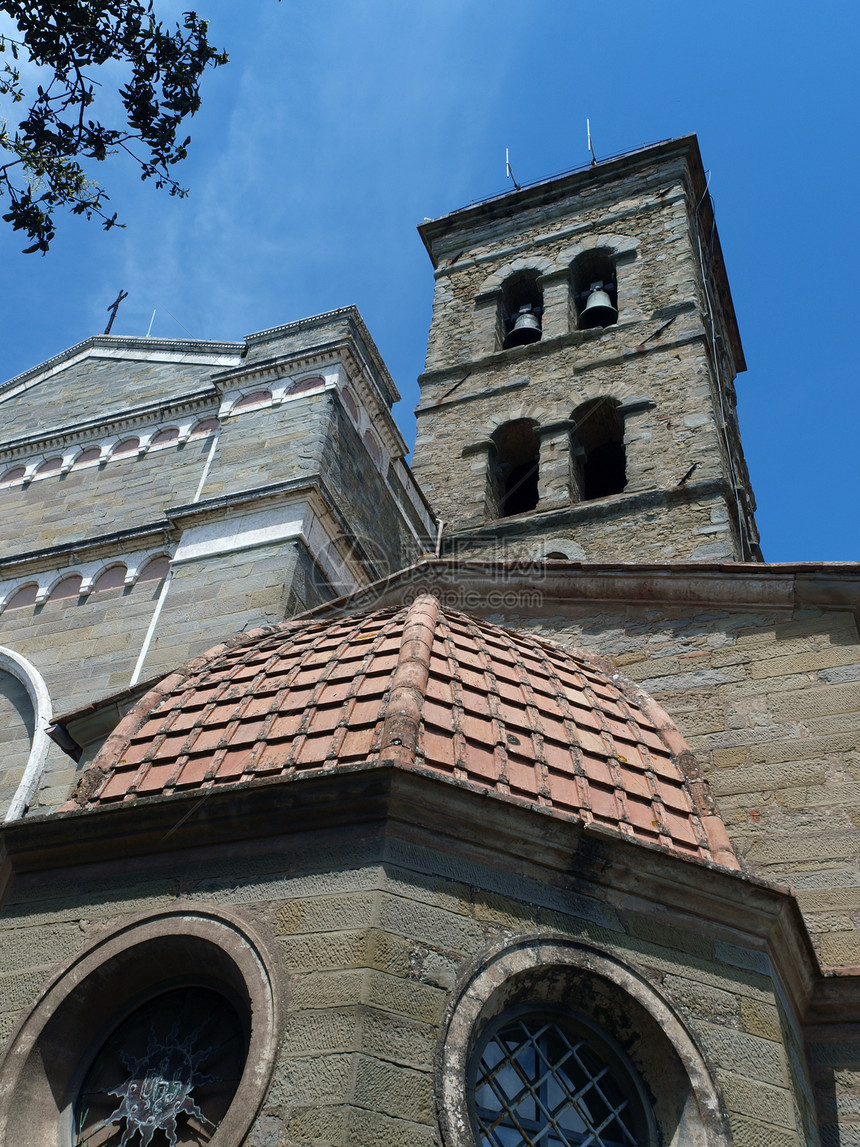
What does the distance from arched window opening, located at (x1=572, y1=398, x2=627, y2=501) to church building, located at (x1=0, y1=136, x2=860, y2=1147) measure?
712 cm

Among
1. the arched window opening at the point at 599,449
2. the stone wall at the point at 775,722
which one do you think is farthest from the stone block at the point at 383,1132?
the arched window opening at the point at 599,449

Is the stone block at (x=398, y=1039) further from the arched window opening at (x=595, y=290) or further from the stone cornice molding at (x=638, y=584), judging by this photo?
the arched window opening at (x=595, y=290)

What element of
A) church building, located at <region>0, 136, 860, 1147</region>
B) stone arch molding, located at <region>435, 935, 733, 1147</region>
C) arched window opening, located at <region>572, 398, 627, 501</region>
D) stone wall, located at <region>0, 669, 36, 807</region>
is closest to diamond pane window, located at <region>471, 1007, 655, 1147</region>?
church building, located at <region>0, 136, 860, 1147</region>

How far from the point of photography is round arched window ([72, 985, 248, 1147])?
14.7 ft

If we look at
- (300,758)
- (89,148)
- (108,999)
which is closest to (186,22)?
(89,148)

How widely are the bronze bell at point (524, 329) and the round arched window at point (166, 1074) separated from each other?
16.6 m

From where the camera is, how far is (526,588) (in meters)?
8.73

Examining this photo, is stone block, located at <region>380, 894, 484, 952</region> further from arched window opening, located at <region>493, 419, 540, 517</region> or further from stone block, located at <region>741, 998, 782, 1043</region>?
arched window opening, located at <region>493, 419, 540, 517</region>

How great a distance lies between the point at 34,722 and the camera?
332 inches

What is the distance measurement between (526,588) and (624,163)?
15.9 m

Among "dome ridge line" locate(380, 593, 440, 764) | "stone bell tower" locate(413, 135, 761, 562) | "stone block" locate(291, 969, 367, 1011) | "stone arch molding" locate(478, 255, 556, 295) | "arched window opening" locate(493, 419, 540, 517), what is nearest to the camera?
"stone block" locate(291, 969, 367, 1011)

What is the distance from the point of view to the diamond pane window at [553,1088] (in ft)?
14.8

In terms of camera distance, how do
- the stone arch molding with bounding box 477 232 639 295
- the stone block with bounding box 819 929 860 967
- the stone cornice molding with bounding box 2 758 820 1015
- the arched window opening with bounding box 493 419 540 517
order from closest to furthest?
the stone cornice molding with bounding box 2 758 820 1015 < the stone block with bounding box 819 929 860 967 < the arched window opening with bounding box 493 419 540 517 < the stone arch molding with bounding box 477 232 639 295

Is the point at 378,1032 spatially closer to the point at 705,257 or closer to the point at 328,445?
the point at 328,445
